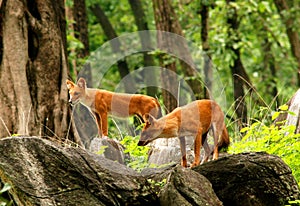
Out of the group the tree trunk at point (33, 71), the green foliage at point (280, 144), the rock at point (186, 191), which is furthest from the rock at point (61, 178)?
the tree trunk at point (33, 71)

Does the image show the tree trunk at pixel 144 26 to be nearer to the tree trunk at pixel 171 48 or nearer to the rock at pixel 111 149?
the tree trunk at pixel 171 48

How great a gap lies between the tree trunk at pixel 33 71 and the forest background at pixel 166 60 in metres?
0.02

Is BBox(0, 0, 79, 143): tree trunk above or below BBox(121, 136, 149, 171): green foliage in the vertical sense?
above

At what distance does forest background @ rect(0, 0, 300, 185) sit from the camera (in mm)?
11891

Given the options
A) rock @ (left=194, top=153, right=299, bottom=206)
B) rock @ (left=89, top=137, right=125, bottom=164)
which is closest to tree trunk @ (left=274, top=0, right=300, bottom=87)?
rock @ (left=89, top=137, right=125, bottom=164)

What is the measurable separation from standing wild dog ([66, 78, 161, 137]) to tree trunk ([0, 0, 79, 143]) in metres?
1.19

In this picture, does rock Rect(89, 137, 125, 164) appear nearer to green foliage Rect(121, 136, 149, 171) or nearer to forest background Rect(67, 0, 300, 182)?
green foliage Rect(121, 136, 149, 171)

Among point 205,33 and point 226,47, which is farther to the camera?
point 226,47

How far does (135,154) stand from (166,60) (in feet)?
29.1

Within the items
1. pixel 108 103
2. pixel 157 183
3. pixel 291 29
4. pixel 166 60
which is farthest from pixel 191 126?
pixel 291 29

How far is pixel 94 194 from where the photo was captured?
25.8 feet

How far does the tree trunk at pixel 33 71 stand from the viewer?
39.2ft

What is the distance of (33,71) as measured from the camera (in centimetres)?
1220

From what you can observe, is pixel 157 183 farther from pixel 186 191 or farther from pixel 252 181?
pixel 252 181
